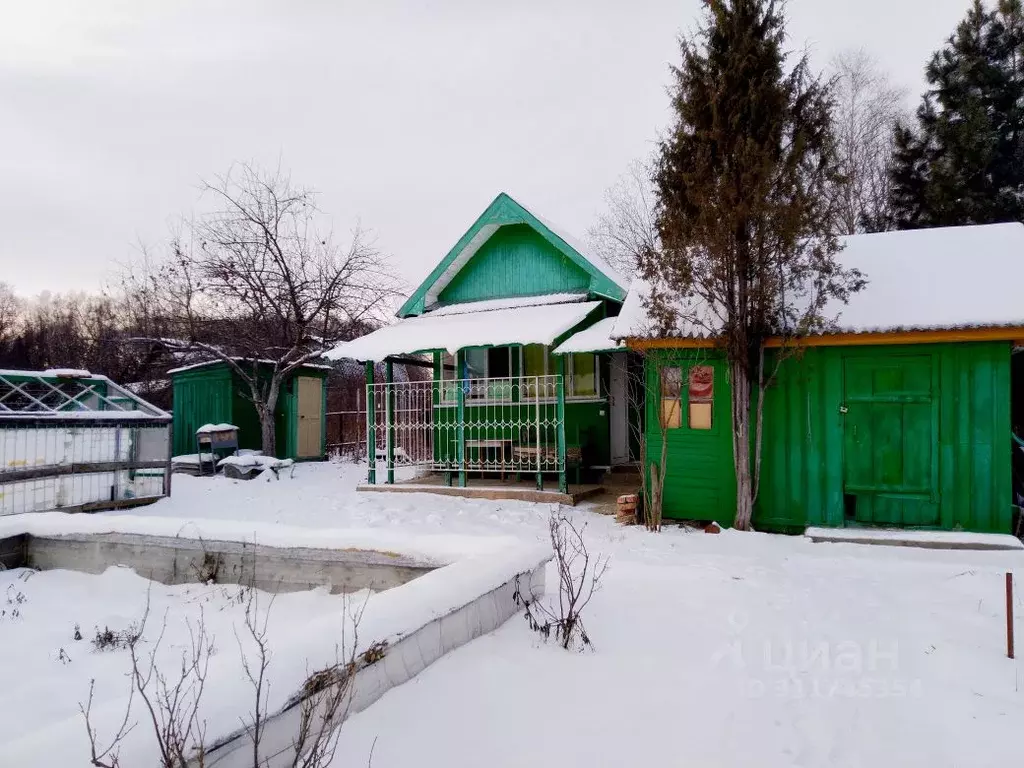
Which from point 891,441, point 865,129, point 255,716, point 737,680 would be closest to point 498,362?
point 891,441

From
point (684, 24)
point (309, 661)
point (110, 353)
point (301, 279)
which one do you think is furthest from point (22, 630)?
point (110, 353)

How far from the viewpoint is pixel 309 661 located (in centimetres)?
247

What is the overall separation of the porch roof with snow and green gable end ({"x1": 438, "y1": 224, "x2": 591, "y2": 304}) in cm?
25

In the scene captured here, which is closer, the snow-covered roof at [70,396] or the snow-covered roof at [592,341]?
the snow-covered roof at [592,341]

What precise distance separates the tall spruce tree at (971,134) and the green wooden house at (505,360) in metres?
12.5

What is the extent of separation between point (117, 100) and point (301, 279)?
5649 mm

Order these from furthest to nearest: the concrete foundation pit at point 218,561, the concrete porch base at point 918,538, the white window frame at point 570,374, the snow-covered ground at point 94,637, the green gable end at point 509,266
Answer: the white window frame at point 570,374 → the green gable end at point 509,266 → the concrete porch base at point 918,538 → the concrete foundation pit at point 218,561 → the snow-covered ground at point 94,637

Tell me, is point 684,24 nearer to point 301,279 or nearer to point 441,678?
point 441,678

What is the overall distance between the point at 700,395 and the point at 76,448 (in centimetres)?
886

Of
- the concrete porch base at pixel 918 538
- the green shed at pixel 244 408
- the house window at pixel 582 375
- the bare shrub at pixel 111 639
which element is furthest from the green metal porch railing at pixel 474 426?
the bare shrub at pixel 111 639

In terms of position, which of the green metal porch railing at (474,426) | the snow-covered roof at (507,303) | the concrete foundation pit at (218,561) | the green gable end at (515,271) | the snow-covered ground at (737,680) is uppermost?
the green gable end at (515,271)

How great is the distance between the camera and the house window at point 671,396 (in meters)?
8.26

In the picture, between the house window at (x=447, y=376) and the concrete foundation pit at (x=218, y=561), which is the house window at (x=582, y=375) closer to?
the house window at (x=447, y=376)

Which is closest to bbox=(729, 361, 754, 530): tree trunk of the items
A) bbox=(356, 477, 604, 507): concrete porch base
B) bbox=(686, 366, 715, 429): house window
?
bbox=(686, 366, 715, 429): house window
